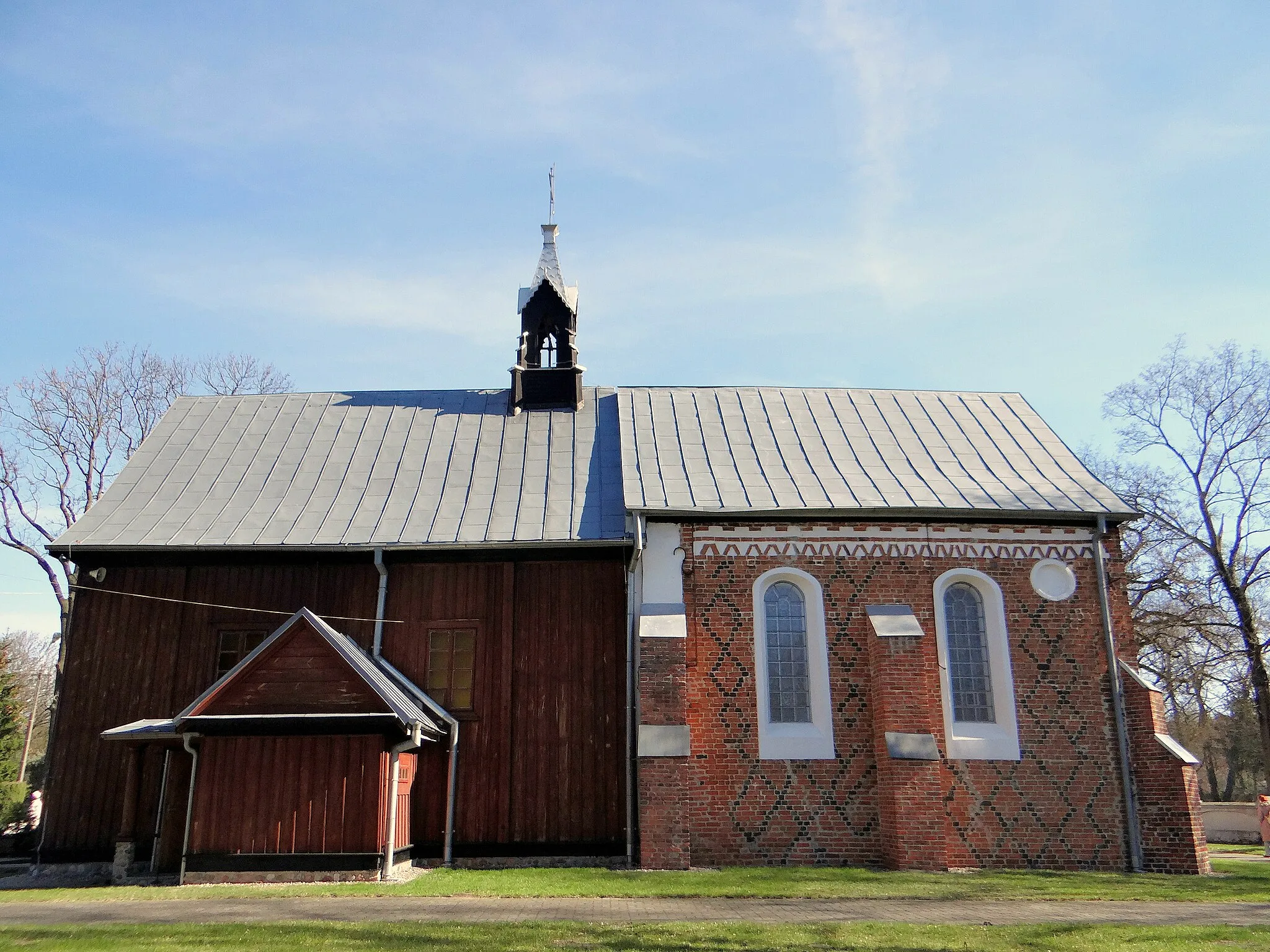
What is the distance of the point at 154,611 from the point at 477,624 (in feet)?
19.1

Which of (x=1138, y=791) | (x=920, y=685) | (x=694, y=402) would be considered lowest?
(x=1138, y=791)

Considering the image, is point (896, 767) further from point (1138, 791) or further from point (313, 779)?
point (313, 779)

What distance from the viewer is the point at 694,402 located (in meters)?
20.7

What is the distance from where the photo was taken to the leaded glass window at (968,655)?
52.2 ft

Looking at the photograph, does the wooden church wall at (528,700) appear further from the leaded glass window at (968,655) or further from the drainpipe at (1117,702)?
the drainpipe at (1117,702)

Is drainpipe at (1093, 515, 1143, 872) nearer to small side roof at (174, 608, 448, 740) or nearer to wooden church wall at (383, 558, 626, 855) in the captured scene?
wooden church wall at (383, 558, 626, 855)

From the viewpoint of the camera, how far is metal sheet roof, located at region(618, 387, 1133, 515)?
16.6 metres

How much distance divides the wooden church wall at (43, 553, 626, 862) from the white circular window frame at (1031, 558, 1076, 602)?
7326 mm

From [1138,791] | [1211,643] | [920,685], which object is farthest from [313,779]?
[1211,643]

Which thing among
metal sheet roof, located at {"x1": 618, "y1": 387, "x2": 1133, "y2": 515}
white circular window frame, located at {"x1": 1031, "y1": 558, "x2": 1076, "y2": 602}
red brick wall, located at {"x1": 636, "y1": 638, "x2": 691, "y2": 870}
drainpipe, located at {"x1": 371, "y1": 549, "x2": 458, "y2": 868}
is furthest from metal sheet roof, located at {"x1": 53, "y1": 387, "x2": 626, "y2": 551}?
white circular window frame, located at {"x1": 1031, "y1": 558, "x2": 1076, "y2": 602}

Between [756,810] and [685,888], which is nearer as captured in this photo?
[685,888]

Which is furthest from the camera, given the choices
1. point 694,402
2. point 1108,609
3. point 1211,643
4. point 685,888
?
point 1211,643

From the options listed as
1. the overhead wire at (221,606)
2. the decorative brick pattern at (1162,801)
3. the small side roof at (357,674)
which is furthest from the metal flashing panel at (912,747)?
the overhead wire at (221,606)

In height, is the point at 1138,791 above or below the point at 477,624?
below
